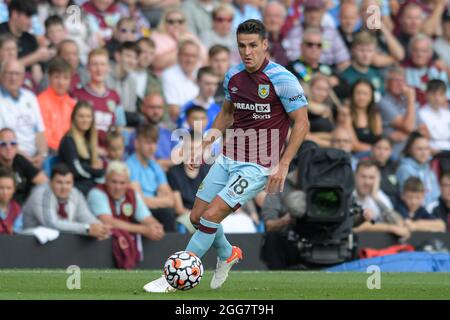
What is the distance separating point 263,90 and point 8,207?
5128 millimetres

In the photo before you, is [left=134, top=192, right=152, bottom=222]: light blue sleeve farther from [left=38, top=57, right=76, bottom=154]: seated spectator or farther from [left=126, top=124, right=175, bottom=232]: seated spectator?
[left=38, top=57, right=76, bottom=154]: seated spectator

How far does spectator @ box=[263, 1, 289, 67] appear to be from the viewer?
19109 mm

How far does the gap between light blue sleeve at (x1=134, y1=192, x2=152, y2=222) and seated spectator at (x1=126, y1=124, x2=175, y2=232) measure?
47 cm

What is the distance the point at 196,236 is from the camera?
11.1m

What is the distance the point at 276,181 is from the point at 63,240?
5.08m

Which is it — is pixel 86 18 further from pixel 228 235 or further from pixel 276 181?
pixel 276 181

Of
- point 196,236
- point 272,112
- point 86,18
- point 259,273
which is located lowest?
point 259,273

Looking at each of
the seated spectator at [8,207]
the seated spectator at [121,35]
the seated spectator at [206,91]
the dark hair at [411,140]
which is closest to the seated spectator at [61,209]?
the seated spectator at [8,207]

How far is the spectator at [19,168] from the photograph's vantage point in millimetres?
15523

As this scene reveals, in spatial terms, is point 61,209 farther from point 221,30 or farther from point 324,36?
point 324,36

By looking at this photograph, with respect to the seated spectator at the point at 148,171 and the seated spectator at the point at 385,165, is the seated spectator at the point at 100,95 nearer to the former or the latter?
the seated spectator at the point at 148,171

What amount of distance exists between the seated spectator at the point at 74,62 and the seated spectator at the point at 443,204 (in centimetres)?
569
